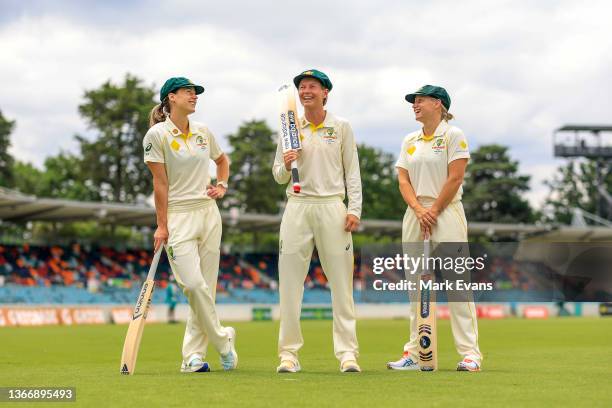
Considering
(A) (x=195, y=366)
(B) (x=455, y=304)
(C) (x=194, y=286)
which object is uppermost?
(C) (x=194, y=286)

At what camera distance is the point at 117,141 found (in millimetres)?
61281

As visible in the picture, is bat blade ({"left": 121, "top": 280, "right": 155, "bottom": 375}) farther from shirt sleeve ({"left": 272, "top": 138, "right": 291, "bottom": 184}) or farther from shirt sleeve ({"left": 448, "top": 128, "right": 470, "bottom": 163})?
shirt sleeve ({"left": 448, "top": 128, "right": 470, "bottom": 163})

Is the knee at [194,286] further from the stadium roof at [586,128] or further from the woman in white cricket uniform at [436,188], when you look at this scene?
the stadium roof at [586,128]

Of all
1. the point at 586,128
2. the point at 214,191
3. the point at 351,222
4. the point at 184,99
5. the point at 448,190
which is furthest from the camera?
the point at 586,128

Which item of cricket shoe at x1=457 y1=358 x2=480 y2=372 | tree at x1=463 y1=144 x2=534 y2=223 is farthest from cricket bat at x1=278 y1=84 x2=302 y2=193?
tree at x1=463 y1=144 x2=534 y2=223

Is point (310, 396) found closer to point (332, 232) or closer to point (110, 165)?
point (332, 232)

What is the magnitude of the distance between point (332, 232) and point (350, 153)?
0.72 m

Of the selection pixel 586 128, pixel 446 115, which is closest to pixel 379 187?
pixel 586 128

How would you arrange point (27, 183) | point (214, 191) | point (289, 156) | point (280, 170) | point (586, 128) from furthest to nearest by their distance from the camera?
point (27, 183) < point (586, 128) < point (214, 191) < point (280, 170) < point (289, 156)

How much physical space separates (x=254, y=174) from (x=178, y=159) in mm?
54810

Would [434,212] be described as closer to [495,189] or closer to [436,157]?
[436,157]

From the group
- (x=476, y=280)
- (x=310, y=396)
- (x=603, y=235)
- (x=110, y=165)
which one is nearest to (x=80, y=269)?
(x=110, y=165)

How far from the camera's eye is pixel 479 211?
79.5 metres

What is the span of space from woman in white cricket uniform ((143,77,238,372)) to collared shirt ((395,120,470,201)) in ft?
5.94
